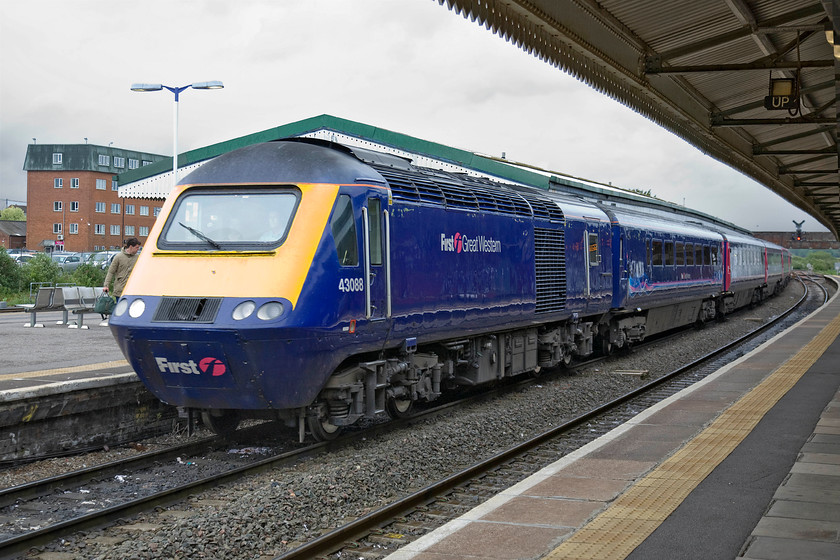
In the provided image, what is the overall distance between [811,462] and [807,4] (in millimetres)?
6520

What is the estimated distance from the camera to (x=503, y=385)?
1493cm

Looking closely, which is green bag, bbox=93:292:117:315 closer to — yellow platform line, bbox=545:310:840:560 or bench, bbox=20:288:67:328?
bench, bbox=20:288:67:328

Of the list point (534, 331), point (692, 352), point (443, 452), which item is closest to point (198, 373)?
point (443, 452)

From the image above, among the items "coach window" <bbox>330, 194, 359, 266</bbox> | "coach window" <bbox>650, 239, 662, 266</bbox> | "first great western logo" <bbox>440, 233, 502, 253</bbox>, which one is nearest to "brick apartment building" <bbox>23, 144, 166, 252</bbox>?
"coach window" <bbox>650, 239, 662, 266</bbox>

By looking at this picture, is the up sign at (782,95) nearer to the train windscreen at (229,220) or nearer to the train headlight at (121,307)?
the train windscreen at (229,220)

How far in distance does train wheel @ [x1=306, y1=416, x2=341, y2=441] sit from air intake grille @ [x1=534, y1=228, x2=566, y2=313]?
17.2ft

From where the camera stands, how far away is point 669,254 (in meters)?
22.1

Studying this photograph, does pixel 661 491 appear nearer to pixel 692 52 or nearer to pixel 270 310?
pixel 270 310

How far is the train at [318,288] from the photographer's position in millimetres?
8500

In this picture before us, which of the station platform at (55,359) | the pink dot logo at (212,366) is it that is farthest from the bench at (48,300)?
the pink dot logo at (212,366)

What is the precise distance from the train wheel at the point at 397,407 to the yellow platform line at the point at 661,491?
362cm

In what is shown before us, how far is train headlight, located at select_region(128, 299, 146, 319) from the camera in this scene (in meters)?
8.80

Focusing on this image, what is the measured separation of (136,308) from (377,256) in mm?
2579

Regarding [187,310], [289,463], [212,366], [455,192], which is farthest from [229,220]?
[455,192]
